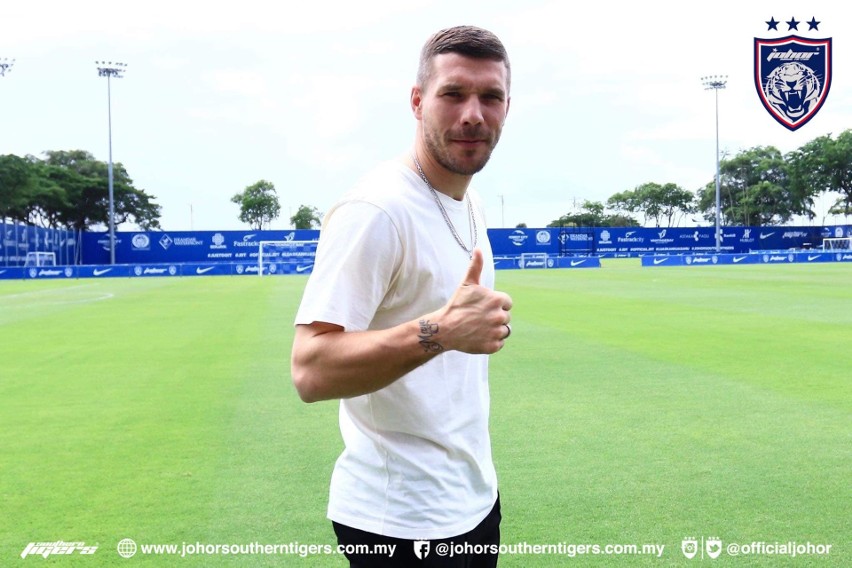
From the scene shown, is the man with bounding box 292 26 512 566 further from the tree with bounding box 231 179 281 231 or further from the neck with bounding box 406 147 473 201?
the tree with bounding box 231 179 281 231

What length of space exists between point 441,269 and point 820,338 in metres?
11.2

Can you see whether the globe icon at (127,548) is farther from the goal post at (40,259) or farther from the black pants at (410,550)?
the goal post at (40,259)

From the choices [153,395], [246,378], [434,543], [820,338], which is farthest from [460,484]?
[820,338]

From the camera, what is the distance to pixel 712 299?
19438 mm

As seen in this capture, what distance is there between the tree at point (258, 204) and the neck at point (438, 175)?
78.3 meters

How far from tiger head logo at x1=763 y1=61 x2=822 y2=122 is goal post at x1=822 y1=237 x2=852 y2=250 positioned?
48439 mm

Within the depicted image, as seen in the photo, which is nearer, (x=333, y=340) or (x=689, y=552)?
(x=333, y=340)

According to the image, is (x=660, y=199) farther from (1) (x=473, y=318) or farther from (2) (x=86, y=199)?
(1) (x=473, y=318)

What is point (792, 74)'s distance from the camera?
78.3 feet

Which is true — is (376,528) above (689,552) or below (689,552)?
above

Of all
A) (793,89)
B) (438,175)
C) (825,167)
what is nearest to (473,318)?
(438,175)

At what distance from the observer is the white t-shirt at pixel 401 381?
2.06 meters

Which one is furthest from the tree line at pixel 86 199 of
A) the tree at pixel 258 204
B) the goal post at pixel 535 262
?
the goal post at pixel 535 262

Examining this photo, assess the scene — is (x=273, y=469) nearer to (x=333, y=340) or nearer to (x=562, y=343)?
(x=333, y=340)
